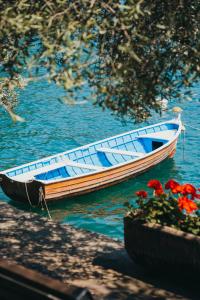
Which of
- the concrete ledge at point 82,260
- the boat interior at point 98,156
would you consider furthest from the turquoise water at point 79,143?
the concrete ledge at point 82,260

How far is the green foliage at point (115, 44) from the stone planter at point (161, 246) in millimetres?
2101

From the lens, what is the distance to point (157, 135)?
1027 inches

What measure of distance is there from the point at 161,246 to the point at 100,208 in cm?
1257

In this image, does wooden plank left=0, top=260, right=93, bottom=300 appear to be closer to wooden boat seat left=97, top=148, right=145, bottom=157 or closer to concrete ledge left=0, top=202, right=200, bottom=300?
concrete ledge left=0, top=202, right=200, bottom=300

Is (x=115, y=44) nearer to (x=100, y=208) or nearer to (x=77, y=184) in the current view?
(x=77, y=184)

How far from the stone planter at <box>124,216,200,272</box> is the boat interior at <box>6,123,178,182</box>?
11.5 metres

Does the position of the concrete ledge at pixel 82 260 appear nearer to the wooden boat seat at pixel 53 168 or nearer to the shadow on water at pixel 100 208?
the shadow on water at pixel 100 208

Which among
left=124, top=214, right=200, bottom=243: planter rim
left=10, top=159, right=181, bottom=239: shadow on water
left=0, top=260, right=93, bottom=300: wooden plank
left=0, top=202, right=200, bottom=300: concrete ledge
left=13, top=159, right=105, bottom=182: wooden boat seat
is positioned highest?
left=0, top=260, right=93, bottom=300: wooden plank

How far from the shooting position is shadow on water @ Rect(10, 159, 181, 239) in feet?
64.2

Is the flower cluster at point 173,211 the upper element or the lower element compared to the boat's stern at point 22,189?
upper

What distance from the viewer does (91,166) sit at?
2197 cm

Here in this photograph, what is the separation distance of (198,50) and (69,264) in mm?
5054

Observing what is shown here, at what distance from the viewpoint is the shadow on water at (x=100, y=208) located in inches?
770

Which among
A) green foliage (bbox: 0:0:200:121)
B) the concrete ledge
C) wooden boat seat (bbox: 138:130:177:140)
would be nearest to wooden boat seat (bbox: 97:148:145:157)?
wooden boat seat (bbox: 138:130:177:140)
